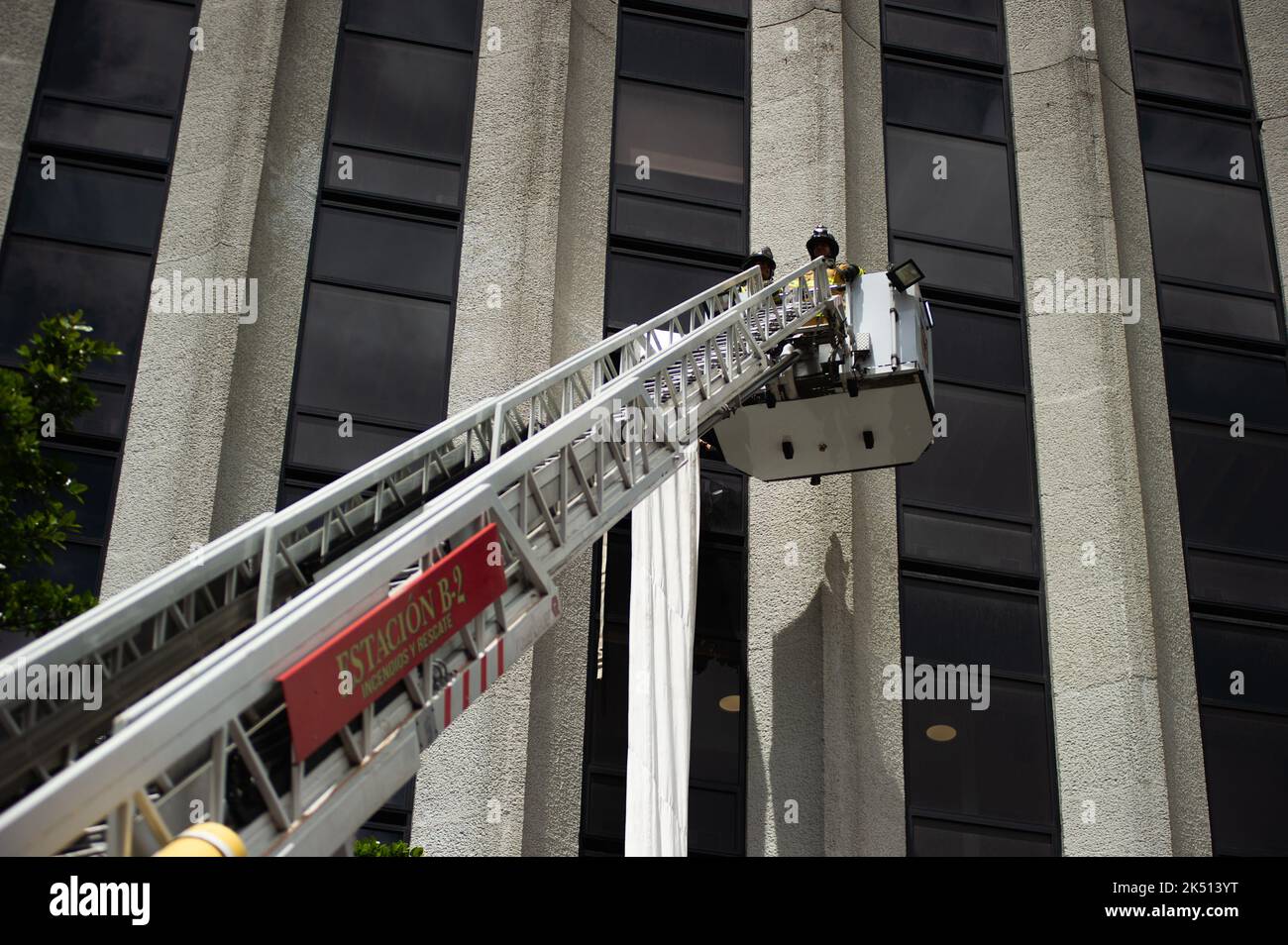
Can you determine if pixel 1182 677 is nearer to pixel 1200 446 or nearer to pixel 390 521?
pixel 1200 446

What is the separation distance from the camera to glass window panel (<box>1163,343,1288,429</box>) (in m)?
19.2

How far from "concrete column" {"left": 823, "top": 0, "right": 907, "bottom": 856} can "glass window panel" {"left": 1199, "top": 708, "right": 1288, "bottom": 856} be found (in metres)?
4.05

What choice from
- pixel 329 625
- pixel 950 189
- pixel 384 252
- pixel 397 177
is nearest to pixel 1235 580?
pixel 950 189

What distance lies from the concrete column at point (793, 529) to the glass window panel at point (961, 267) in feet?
4.91

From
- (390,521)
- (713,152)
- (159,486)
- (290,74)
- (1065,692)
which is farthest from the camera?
(713,152)

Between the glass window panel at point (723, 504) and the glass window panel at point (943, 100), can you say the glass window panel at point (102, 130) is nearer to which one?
the glass window panel at point (723, 504)

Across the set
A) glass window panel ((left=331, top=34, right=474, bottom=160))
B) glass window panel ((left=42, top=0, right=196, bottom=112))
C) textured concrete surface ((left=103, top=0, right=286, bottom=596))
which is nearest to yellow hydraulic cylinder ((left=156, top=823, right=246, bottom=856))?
textured concrete surface ((left=103, top=0, right=286, bottom=596))

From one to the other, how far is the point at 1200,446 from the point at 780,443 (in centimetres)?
693

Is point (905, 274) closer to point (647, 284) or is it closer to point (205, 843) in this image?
point (647, 284)

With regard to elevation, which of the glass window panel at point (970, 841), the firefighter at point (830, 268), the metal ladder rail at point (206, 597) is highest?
the firefighter at point (830, 268)

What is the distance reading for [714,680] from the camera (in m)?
16.0

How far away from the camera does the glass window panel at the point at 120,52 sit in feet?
57.8

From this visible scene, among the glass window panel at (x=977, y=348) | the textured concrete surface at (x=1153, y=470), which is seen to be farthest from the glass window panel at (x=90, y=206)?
the textured concrete surface at (x=1153, y=470)
